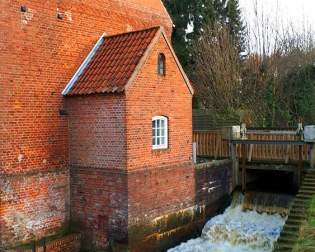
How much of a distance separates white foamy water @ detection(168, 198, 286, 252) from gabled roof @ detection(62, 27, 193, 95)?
5.51 m

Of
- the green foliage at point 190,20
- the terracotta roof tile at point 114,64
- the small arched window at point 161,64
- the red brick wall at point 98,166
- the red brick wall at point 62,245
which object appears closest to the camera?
the red brick wall at point 62,245

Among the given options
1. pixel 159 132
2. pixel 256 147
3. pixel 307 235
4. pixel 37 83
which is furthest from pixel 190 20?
pixel 307 235

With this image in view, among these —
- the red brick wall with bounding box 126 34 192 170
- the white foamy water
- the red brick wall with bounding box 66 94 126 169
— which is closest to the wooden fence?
the white foamy water

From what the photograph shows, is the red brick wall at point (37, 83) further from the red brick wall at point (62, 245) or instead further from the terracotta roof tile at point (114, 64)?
the red brick wall at point (62, 245)

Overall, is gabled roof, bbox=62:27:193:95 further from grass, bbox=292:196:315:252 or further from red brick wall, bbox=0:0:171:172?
grass, bbox=292:196:315:252

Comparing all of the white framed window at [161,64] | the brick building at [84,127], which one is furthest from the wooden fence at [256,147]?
the white framed window at [161,64]

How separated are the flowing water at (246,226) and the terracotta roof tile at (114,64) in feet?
18.0

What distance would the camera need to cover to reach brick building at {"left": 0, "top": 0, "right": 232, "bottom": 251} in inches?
468

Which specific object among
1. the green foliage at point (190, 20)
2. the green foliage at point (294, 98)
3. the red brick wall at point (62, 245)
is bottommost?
the red brick wall at point (62, 245)

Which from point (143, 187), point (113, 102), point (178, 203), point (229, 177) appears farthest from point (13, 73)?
point (229, 177)

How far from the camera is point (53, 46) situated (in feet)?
42.2

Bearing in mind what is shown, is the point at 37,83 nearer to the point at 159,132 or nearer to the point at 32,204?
the point at 32,204

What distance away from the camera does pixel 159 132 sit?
1375cm

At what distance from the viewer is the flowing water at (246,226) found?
13.9 m
